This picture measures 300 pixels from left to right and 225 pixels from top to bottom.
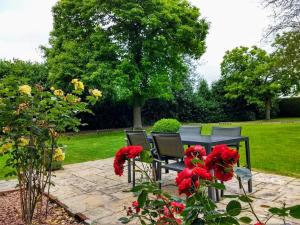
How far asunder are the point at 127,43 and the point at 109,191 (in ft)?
37.9

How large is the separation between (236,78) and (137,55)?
11505 mm

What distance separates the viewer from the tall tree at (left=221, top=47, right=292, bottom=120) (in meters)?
21.6

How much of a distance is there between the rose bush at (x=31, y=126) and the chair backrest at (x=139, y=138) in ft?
4.12

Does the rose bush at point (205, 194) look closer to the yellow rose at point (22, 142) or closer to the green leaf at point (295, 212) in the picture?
the green leaf at point (295, 212)

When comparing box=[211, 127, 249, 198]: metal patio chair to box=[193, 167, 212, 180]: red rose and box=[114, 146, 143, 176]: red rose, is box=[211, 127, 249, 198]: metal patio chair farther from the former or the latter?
box=[193, 167, 212, 180]: red rose

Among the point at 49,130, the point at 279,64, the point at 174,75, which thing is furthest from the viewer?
the point at 174,75

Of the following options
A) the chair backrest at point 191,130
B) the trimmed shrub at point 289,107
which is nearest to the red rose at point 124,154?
the chair backrest at point 191,130

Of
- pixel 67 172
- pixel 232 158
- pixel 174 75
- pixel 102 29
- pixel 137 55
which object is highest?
pixel 102 29

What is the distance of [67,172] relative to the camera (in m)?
5.66

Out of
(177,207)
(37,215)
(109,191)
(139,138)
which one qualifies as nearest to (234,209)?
(177,207)

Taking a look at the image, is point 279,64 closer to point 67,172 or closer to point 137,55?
point 137,55

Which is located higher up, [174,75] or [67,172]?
[174,75]

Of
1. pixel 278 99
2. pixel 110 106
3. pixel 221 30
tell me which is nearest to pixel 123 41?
pixel 110 106

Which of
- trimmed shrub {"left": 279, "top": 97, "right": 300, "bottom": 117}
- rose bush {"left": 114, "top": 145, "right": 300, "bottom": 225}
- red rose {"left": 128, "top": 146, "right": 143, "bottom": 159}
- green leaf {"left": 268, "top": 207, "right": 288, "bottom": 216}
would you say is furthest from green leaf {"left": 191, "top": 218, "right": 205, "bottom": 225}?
trimmed shrub {"left": 279, "top": 97, "right": 300, "bottom": 117}
